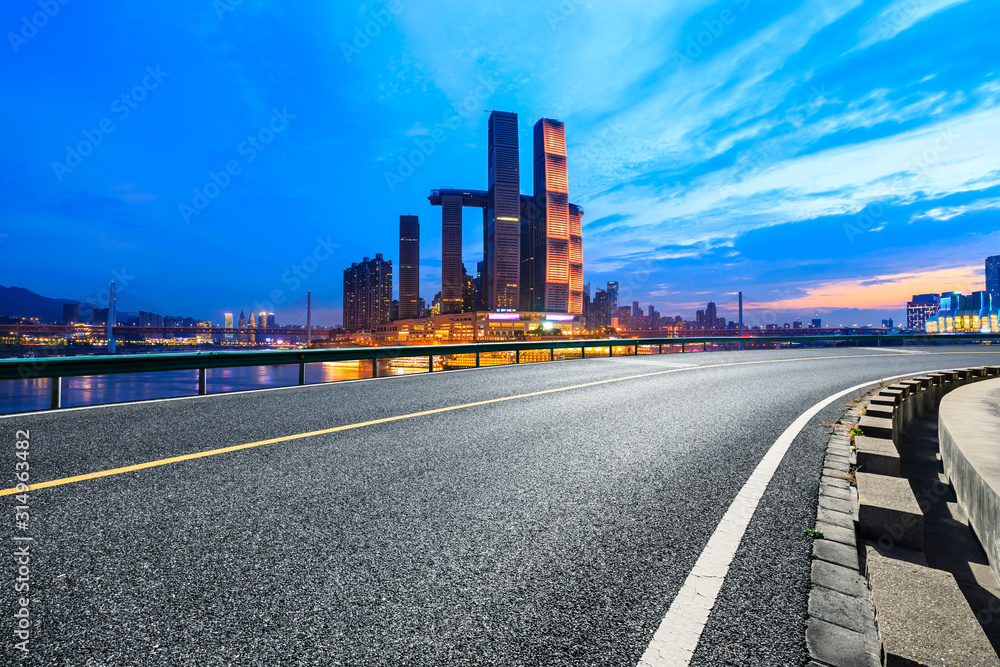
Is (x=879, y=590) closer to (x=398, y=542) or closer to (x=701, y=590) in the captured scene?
(x=701, y=590)

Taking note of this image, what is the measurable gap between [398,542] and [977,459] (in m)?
4.92

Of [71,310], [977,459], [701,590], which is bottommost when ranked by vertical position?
[701,590]

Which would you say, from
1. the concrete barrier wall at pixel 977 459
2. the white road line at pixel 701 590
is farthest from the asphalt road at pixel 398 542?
the concrete barrier wall at pixel 977 459

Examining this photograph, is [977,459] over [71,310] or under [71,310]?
under

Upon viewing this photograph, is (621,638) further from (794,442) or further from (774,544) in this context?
(794,442)

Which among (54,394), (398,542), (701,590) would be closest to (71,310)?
(54,394)

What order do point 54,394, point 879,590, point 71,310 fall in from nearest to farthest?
point 879,590
point 54,394
point 71,310

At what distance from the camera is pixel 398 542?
9.46ft

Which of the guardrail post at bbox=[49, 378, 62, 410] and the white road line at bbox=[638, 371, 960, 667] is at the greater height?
the guardrail post at bbox=[49, 378, 62, 410]

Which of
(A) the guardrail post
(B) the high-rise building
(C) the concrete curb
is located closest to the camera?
(C) the concrete curb

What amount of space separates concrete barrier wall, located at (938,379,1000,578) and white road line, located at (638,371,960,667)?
4.69 feet

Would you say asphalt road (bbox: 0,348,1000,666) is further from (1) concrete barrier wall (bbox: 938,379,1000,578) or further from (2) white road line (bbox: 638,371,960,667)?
(1) concrete barrier wall (bbox: 938,379,1000,578)

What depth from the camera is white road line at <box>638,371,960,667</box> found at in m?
1.94

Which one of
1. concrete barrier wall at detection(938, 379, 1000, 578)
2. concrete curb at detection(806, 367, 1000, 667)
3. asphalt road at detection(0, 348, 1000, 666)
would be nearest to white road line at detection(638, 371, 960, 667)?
asphalt road at detection(0, 348, 1000, 666)
